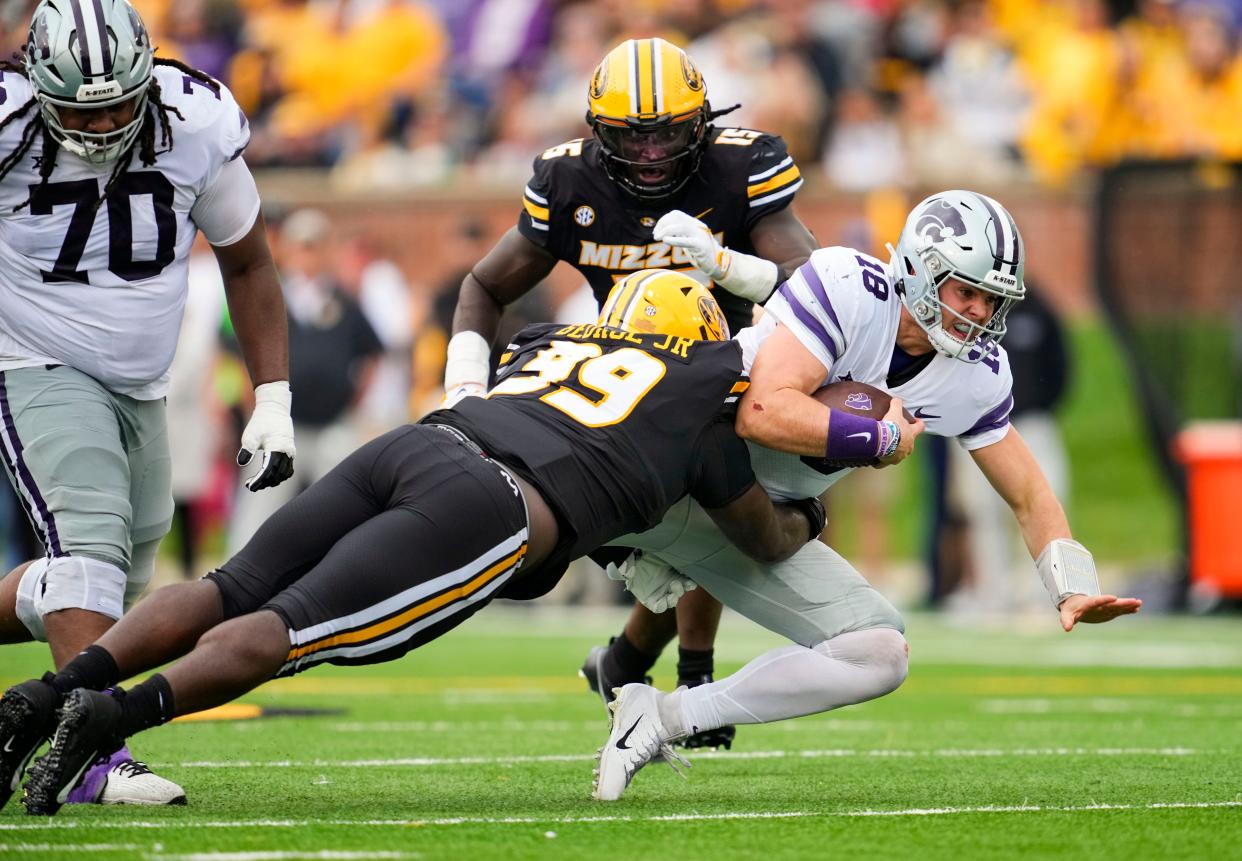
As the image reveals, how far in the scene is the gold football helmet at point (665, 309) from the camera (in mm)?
4609

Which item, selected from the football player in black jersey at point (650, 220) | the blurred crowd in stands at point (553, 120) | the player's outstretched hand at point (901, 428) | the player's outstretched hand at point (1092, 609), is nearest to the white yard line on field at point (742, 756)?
the football player in black jersey at point (650, 220)

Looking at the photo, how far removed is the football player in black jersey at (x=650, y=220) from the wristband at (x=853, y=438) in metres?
0.83

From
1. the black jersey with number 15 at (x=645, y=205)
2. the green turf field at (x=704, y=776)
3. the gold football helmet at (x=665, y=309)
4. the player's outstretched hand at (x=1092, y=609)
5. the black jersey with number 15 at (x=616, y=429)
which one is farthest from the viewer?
the black jersey with number 15 at (x=645, y=205)

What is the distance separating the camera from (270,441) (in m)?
4.81

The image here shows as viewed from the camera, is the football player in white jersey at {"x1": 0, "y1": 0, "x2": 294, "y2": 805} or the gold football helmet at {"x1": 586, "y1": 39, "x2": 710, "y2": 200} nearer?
the football player in white jersey at {"x1": 0, "y1": 0, "x2": 294, "y2": 805}

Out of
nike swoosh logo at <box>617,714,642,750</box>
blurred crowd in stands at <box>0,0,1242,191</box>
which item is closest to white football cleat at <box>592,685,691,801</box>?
nike swoosh logo at <box>617,714,642,750</box>

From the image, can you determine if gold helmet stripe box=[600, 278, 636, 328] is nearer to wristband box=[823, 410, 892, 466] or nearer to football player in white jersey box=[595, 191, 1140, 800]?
football player in white jersey box=[595, 191, 1140, 800]

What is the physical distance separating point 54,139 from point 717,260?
1.71m

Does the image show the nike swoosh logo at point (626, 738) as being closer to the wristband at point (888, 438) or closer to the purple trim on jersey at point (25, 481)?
the wristband at point (888, 438)

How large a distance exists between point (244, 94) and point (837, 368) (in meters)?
12.3

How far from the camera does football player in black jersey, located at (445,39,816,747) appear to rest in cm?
519

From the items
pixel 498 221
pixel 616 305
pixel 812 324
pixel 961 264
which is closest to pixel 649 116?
pixel 616 305

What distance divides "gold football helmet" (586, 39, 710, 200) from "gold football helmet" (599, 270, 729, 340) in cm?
62

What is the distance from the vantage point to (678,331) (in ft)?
15.1
